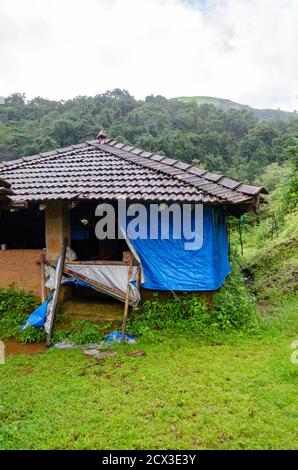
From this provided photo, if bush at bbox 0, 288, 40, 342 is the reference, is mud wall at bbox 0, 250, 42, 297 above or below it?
above

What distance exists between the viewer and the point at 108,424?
427cm

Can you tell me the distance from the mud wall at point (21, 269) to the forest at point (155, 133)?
21897 mm

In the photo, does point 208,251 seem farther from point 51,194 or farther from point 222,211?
point 51,194

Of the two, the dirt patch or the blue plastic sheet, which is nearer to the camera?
the dirt patch

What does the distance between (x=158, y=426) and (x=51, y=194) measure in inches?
211

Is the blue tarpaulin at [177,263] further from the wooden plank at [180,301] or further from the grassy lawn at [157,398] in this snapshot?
the grassy lawn at [157,398]

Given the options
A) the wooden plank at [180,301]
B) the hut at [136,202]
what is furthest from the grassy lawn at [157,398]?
the hut at [136,202]

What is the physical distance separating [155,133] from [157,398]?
142 feet

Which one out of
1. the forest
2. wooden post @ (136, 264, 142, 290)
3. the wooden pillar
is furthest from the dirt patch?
the forest

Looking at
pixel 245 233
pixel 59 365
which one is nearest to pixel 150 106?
pixel 245 233

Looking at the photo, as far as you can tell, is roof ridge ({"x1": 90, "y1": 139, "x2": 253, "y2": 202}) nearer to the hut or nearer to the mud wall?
the hut

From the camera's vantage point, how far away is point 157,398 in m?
4.93

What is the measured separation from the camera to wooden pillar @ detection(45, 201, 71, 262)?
8352 mm

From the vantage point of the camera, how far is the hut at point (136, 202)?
767cm
